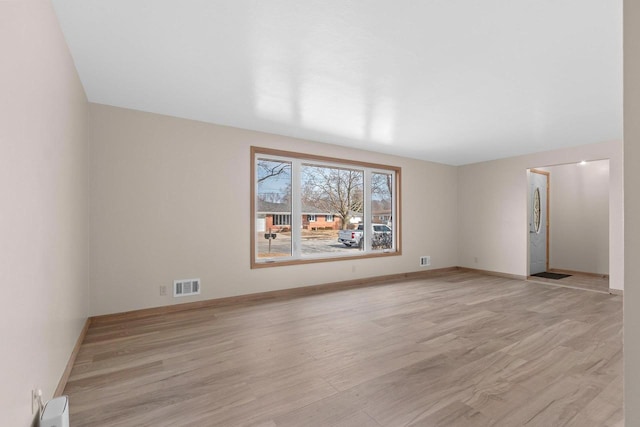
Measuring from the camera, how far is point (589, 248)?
21.4 ft

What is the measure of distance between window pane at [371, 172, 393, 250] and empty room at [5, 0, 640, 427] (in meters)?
0.15

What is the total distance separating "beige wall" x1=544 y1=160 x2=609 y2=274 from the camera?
250 inches

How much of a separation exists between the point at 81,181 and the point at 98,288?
50.4 inches

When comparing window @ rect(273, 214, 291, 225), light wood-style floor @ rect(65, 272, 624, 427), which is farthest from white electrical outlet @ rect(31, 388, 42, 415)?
window @ rect(273, 214, 291, 225)

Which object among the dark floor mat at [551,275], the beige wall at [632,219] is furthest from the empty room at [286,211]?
the dark floor mat at [551,275]

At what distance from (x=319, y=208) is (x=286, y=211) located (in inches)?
26.6

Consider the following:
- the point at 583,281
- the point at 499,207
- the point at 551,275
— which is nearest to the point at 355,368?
the point at 499,207

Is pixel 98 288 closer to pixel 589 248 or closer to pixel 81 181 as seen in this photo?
pixel 81 181

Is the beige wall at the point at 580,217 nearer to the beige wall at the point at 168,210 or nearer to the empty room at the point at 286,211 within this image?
the empty room at the point at 286,211

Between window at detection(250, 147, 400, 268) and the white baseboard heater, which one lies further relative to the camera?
window at detection(250, 147, 400, 268)

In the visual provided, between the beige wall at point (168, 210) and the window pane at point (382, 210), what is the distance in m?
1.59

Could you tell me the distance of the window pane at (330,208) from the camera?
508 cm

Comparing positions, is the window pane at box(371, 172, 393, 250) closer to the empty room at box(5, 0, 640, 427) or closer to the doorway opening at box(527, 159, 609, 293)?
the empty room at box(5, 0, 640, 427)

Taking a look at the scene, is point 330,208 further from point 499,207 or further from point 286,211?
point 499,207
